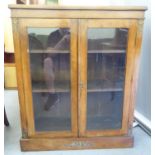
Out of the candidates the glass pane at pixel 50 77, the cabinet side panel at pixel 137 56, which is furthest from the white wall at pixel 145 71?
the glass pane at pixel 50 77

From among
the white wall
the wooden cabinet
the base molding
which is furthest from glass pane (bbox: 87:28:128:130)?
the white wall

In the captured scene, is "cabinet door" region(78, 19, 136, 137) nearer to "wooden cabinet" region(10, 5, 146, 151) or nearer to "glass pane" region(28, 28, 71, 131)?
"wooden cabinet" region(10, 5, 146, 151)

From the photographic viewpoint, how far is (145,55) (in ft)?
6.56

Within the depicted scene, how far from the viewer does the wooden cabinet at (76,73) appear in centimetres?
146

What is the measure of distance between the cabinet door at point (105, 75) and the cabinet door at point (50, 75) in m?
0.07

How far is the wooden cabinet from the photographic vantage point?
1.46 m

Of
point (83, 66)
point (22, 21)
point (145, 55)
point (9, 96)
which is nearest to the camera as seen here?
point (22, 21)

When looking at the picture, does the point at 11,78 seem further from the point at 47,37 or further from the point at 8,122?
the point at 47,37

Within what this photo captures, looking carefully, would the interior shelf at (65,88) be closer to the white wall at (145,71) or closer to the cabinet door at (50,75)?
the cabinet door at (50,75)

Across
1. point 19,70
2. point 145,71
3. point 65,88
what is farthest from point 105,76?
point 19,70

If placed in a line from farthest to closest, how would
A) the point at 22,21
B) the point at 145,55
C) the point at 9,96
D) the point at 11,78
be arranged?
the point at 11,78, the point at 9,96, the point at 145,55, the point at 22,21

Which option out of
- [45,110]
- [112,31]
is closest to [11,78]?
[45,110]

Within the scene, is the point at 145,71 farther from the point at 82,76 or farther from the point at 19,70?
the point at 19,70

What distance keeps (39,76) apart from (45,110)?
299mm
